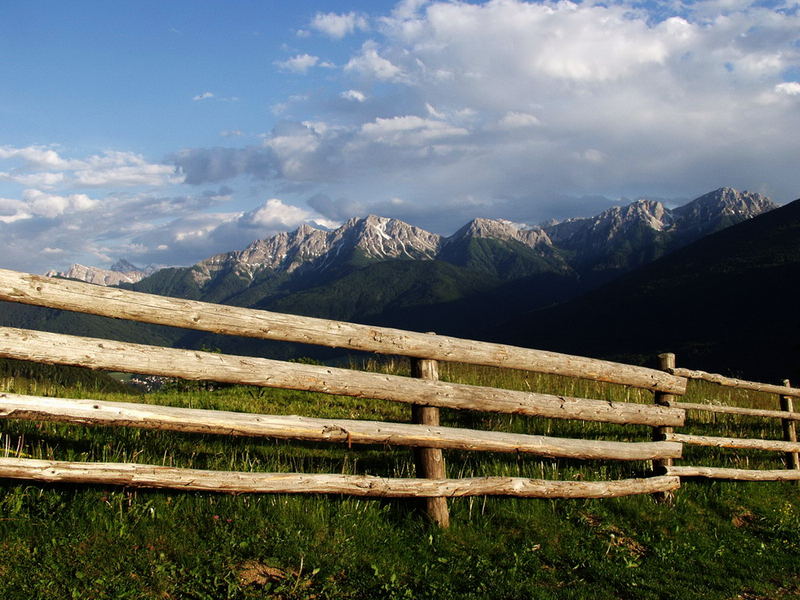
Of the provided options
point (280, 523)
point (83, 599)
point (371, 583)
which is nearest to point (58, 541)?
point (83, 599)

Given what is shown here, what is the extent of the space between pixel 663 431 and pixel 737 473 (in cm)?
198

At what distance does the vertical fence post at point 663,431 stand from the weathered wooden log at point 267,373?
1527 millimetres

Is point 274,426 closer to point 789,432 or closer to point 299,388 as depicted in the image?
point 299,388

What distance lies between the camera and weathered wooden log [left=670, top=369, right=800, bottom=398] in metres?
8.77

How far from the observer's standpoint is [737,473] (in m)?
9.10

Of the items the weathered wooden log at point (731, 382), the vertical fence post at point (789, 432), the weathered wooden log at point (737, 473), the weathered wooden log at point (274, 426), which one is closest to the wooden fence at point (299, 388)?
the weathered wooden log at point (274, 426)

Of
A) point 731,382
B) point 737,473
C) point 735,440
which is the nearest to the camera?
point 737,473

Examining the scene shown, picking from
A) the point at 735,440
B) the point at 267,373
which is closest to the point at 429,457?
the point at 267,373

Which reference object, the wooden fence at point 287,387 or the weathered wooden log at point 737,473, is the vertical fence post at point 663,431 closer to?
the weathered wooden log at point 737,473

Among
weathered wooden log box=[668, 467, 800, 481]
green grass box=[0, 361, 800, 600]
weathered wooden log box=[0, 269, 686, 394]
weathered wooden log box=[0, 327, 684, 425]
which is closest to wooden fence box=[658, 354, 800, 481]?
weathered wooden log box=[668, 467, 800, 481]

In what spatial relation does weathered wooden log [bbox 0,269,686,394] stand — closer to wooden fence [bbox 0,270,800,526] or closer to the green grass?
wooden fence [bbox 0,270,800,526]

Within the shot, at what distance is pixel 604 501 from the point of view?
23.8ft

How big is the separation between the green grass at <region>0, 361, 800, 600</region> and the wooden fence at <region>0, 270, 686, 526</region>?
32 centimetres

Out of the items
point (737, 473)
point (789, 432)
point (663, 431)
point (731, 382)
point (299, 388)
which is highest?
point (299, 388)
